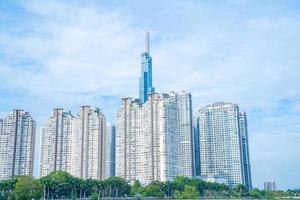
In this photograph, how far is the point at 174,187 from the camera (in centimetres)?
Answer: 6303

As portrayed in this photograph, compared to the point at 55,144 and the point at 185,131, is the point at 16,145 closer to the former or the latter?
the point at 55,144

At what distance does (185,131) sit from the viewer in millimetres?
80875

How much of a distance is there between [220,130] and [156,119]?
861 inches

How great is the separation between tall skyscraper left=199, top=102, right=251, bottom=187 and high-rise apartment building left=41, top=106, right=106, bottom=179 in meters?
24.8

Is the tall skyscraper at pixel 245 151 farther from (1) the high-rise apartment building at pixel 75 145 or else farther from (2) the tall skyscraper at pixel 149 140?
(1) the high-rise apartment building at pixel 75 145

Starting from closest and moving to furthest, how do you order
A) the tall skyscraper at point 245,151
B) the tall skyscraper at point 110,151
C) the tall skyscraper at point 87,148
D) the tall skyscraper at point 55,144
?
the tall skyscraper at point 87,148
the tall skyscraper at point 55,144
the tall skyscraper at point 245,151
the tall skyscraper at point 110,151

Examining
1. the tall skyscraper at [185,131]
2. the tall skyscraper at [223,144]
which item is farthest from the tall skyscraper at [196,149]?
the tall skyscraper at [185,131]

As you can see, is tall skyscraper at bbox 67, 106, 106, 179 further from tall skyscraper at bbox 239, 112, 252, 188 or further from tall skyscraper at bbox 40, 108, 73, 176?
tall skyscraper at bbox 239, 112, 252, 188

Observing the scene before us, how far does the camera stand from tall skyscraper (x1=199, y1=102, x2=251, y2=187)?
3435 inches

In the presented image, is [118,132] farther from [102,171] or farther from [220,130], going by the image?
[220,130]

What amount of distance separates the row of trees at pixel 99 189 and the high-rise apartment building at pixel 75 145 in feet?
48.2

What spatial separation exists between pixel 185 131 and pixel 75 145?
2181cm

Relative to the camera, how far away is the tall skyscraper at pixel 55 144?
247 ft

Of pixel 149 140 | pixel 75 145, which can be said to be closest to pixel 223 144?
pixel 149 140
